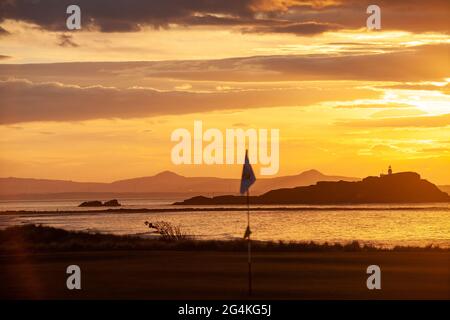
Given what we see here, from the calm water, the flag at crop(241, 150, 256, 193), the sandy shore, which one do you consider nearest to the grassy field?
the sandy shore

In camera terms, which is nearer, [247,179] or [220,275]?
[247,179]

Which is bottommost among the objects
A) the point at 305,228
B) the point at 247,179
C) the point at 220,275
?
the point at 305,228

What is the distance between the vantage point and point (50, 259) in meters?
35.0

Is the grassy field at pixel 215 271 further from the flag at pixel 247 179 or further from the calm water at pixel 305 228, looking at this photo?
the calm water at pixel 305 228

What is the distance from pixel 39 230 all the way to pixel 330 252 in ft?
65.5

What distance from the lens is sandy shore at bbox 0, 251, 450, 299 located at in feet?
79.7

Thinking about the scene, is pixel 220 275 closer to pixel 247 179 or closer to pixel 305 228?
pixel 247 179

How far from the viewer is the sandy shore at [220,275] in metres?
24.3

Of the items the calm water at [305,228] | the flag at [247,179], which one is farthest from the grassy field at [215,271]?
the calm water at [305,228]

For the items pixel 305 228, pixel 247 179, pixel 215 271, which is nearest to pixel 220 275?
pixel 215 271

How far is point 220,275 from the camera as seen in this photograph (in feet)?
94.8
